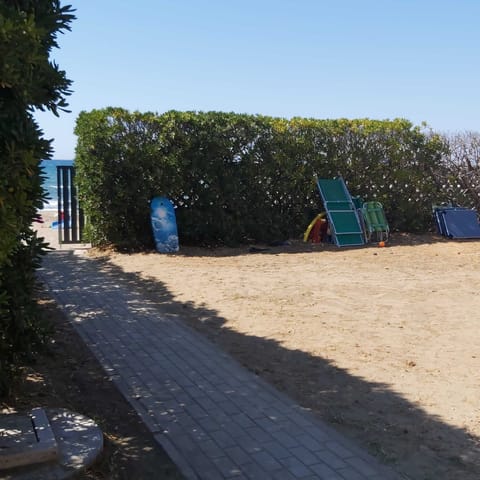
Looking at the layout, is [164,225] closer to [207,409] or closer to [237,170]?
[237,170]

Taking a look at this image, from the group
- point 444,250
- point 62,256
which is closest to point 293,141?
point 444,250

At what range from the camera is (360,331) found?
6.46m

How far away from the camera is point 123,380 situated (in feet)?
16.3

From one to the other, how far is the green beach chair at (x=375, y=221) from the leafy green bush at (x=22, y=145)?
35.3 ft

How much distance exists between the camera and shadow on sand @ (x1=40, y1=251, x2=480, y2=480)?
359cm

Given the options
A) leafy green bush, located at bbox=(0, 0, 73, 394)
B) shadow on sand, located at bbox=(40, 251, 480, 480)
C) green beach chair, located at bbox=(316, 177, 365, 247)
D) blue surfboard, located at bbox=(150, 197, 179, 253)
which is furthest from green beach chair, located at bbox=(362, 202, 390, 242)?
leafy green bush, located at bbox=(0, 0, 73, 394)

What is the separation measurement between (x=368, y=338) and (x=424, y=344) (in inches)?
22.4

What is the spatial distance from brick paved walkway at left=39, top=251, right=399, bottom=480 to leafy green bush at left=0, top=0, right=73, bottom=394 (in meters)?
1.17

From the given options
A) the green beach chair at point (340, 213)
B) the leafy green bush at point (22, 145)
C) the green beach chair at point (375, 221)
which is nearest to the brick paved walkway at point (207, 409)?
the leafy green bush at point (22, 145)

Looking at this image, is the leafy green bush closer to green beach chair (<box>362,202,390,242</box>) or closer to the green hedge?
the green hedge

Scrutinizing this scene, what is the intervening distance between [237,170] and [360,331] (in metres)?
7.12

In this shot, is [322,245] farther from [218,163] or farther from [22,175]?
[22,175]

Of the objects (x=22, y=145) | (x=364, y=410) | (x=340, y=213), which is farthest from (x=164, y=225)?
(x=22, y=145)

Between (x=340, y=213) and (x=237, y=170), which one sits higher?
(x=237, y=170)
